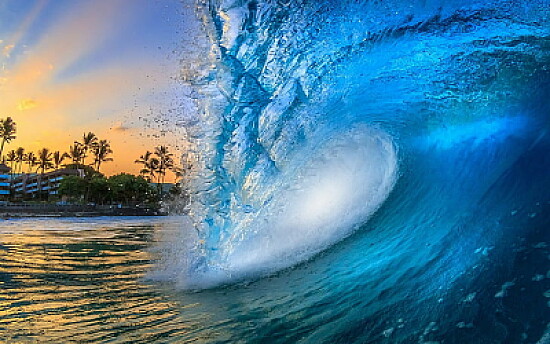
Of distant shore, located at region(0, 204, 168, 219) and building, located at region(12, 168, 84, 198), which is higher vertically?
building, located at region(12, 168, 84, 198)

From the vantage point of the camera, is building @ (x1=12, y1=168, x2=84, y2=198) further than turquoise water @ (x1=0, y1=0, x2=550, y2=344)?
Yes

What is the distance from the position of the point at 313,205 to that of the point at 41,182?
450ft

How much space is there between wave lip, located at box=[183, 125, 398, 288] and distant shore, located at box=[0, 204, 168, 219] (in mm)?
55677

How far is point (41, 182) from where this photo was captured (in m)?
128

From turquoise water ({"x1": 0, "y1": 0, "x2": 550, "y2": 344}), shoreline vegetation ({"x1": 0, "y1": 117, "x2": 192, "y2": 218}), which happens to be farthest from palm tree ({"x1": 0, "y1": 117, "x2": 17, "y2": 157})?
turquoise water ({"x1": 0, "y1": 0, "x2": 550, "y2": 344})

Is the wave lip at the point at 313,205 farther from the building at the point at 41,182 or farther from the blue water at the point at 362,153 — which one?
the building at the point at 41,182

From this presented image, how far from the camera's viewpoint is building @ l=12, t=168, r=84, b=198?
120 meters

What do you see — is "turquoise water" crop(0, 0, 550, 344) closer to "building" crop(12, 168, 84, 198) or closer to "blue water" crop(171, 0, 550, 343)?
"blue water" crop(171, 0, 550, 343)

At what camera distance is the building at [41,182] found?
11994 centimetres

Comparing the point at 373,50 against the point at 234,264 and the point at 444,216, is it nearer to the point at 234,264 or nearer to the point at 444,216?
the point at 444,216

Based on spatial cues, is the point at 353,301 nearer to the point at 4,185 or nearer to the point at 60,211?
the point at 60,211

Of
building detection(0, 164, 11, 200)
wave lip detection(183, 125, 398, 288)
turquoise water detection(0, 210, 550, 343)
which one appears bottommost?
turquoise water detection(0, 210, 550, 343)

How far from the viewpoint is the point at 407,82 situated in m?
8.58

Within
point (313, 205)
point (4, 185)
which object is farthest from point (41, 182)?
point (313, 205)
